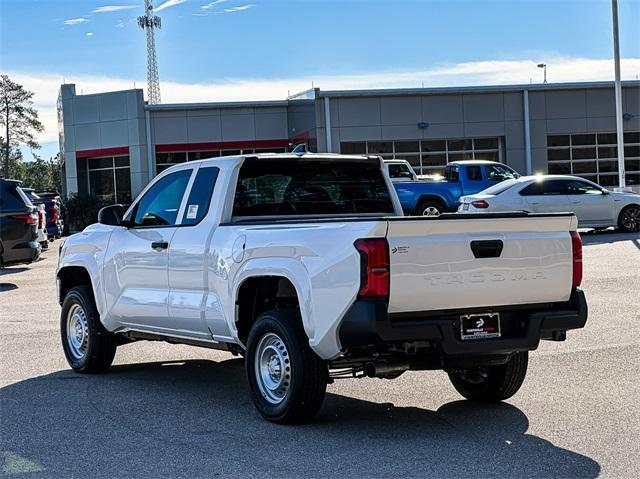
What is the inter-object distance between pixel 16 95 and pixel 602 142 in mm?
44564

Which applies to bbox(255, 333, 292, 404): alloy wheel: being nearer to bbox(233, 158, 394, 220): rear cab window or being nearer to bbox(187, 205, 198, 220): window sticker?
bbox(233, 158, 394, 220): rear cab window

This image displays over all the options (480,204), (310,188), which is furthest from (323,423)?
(480,204)

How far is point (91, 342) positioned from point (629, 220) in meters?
18.3

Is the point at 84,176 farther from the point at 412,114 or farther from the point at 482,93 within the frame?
the point at 482,93

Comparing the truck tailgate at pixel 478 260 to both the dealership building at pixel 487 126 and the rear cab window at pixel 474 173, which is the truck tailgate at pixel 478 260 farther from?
the dealership building at pixel 487 126

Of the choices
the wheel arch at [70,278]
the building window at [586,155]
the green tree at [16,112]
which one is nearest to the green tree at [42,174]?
the green tree at [16,112]

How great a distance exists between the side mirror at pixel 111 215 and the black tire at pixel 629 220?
18078 mm

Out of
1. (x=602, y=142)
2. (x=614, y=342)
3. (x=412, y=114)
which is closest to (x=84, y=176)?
(x=412, y=114)

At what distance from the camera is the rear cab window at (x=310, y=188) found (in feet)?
26.2

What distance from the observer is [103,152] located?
1909 inches

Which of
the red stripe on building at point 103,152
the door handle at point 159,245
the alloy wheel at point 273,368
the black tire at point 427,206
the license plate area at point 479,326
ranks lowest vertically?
the alloy wheel at point 273,368

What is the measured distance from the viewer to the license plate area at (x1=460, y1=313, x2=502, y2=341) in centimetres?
643

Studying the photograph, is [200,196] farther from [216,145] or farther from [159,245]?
[216,145]

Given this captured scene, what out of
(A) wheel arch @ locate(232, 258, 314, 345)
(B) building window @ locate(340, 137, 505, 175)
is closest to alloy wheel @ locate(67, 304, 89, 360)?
(A) wheel arch @ locate(232, 258, 314, 345)
